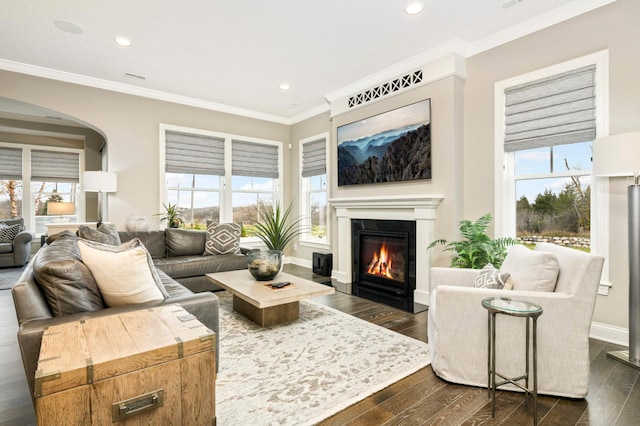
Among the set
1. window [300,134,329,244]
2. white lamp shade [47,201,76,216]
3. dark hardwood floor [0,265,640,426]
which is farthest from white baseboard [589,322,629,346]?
white lamp shade [47,201,76,216]

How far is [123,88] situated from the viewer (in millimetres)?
4801

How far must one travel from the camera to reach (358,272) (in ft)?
15.8

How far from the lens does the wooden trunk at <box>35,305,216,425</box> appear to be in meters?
1.06

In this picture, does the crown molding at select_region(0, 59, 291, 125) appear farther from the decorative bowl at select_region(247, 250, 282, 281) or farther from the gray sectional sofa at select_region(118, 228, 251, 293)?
the decorative bowl at select_region(247, 250, 282, 281)

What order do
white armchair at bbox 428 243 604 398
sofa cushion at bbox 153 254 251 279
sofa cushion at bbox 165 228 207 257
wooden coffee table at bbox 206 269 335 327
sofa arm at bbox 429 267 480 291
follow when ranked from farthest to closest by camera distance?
sofa cushion at bbox 165 228 207 257
sofa cushion at bbox 153 254 251 279
wooden coffee table at bbox 206 269 335 327
sofa arm at bbox 429 267 480 291
white armchair at bbox 428 243 604 398

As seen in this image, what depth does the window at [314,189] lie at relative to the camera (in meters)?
5.89

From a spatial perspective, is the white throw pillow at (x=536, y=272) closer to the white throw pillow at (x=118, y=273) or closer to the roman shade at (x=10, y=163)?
the white throw pillow at (x=118, y=273)

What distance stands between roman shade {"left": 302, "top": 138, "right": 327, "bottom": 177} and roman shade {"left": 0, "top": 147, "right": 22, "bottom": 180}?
227 inches

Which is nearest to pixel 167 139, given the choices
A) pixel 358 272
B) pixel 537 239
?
pixel 358 272

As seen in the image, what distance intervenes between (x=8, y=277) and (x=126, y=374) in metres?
5.64

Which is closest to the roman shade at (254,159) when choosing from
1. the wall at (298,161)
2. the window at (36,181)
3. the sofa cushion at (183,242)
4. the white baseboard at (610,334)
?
the wall at (298,161)

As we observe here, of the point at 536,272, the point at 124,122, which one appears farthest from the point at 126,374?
the point at 124,122

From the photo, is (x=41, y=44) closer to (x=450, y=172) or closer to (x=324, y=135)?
(x=324, y=135)

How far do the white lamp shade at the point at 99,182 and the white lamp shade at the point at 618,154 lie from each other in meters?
5.49
